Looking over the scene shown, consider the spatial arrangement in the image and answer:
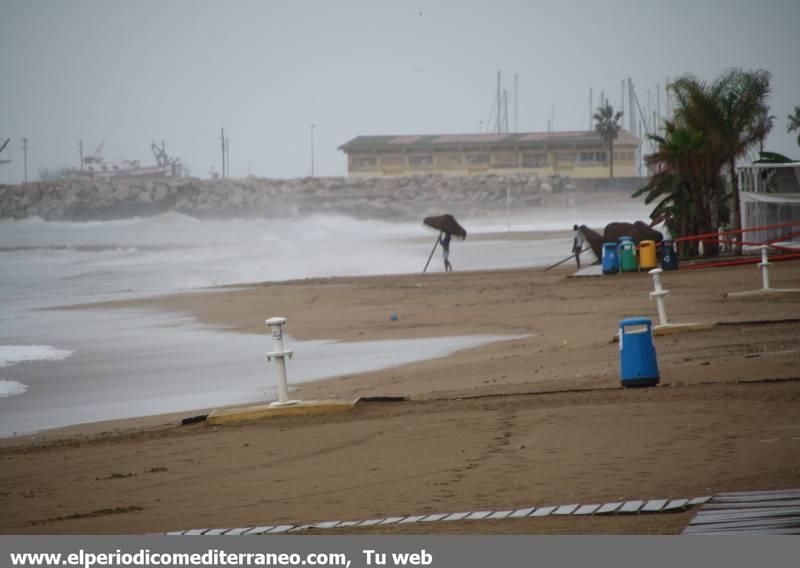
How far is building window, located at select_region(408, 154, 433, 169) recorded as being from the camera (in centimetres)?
13400

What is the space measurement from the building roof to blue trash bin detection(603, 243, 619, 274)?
330 feet

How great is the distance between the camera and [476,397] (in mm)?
11898

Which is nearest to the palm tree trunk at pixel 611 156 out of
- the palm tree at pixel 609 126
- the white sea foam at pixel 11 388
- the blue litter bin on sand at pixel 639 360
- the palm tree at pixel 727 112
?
the palm tree at pixel 609 126

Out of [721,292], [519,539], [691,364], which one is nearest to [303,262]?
[721,292]

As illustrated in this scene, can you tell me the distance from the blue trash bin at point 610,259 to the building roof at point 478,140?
10058cm

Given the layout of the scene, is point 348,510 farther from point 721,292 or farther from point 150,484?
point 721,292

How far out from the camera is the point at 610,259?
28.4 meters

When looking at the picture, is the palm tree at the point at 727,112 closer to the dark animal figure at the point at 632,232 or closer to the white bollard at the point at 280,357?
the dark animal figure at the point at 632,232

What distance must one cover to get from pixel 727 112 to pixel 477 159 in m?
100

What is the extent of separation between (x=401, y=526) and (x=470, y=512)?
480 millimetres

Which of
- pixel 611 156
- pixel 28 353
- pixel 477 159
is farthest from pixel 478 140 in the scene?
pixel 28 353

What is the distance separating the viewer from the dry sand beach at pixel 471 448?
24.5 feet

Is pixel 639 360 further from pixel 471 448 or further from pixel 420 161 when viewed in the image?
pixel 420 161

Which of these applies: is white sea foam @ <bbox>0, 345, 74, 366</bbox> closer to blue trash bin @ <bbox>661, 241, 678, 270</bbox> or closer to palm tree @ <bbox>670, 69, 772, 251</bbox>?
blue trash bin @ <bbox>661, 241, 678, 270</bbox>
